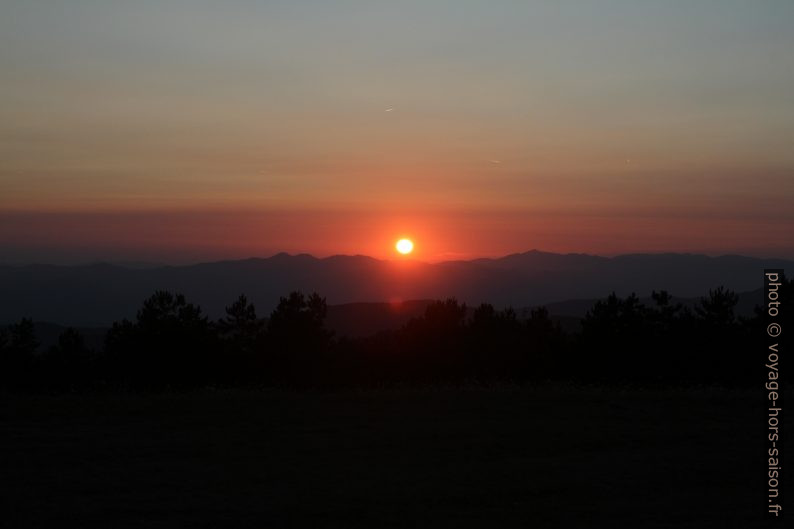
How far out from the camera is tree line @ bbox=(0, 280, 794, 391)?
38000 mm

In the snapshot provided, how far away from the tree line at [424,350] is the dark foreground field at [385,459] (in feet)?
56.6

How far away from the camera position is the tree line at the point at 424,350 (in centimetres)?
3800

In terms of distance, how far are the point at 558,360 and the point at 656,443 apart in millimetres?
24773

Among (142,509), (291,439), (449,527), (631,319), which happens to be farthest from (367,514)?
(631,319)

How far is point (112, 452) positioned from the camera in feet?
47.6

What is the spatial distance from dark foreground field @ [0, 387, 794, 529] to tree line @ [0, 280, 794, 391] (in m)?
17.2

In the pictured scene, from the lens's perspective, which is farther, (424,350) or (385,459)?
(424,350)

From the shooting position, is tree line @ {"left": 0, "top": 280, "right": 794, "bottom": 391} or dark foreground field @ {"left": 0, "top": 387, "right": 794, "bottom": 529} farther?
tree line @ {"left": 0, "top": 280, "right": 794, "bottom": 391}

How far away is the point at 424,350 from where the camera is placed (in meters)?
41.1

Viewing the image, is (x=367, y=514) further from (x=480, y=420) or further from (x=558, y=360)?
(x=558, y=360)

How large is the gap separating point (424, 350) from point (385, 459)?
27.0m

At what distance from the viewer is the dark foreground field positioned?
10797 millimetres

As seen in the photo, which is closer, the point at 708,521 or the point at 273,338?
the point at 708,521

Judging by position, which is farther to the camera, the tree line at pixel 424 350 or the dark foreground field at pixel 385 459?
the tree line at pixel 424 350
